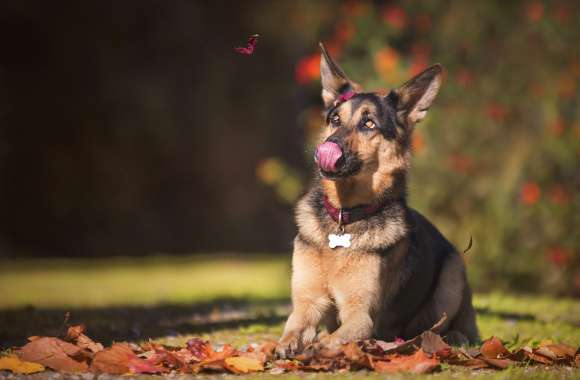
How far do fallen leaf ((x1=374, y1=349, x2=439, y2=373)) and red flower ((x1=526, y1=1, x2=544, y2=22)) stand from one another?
307 inches

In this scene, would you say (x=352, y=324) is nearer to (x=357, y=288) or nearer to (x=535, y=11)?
(x=357, y=288)

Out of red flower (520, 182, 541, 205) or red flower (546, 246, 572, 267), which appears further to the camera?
red flower (546, 246, 572, 267)

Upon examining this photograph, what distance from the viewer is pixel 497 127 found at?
468 inches

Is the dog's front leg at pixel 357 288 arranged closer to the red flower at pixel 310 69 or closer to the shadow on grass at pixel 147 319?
the shadow on grass at pixel 147 319

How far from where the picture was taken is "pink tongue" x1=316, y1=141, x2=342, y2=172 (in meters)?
5.59

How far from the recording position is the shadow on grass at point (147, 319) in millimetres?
6812

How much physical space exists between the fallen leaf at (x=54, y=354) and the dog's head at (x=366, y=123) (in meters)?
1.98

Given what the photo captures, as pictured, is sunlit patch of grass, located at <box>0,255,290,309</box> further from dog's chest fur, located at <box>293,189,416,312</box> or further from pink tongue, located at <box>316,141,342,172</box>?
pink tongue, located at <box>316,141,342,172</box>

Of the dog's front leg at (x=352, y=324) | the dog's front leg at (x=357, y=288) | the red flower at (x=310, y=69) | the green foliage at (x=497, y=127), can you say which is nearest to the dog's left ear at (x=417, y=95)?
the dog's front leg at (x=357, y=288)

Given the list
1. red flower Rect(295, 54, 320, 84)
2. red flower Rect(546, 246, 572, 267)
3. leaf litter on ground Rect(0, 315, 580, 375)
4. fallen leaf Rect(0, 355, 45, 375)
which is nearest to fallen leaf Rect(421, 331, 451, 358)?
leaf litter on ground Rect(0, 315, 580, 375)

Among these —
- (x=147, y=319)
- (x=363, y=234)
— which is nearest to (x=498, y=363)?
(x=363, y=234)

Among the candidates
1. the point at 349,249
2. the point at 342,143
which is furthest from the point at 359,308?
the point at 342,143

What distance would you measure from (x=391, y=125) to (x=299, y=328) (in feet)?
5.35

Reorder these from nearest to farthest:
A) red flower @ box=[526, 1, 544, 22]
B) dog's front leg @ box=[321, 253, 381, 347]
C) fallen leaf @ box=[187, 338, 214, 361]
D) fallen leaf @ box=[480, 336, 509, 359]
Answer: fallen leaf @ box=[187, 338, 214, 361]
fallen leaf @ box=[480, 336, 509, 359]
dog's front leg @ box=[321, 253, 381, 347]
red flower @ box=[526, 1, 544, 22]
